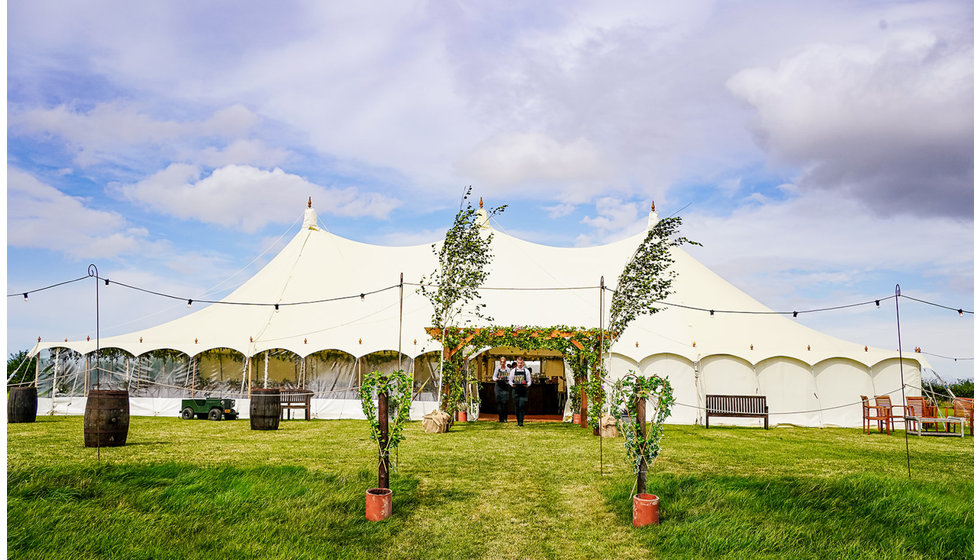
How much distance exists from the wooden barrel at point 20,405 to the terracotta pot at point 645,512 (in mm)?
10800

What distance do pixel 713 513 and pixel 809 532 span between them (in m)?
0.60

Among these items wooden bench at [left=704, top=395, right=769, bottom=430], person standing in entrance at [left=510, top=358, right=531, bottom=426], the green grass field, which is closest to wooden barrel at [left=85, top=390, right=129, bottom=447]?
the green grass field

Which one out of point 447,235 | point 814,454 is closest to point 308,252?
point 447,235

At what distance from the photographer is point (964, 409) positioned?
12.4 m

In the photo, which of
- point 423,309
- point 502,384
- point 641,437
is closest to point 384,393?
point 641,437

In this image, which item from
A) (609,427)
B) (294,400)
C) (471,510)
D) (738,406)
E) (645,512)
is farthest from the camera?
(294,400)

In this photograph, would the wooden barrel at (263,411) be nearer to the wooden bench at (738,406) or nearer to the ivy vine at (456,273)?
the ivy vine at (456,273)

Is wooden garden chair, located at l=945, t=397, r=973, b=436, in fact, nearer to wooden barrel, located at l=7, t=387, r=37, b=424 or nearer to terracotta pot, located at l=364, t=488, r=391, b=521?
terracotta pot, located at l=364, t=488, r=391, b=521

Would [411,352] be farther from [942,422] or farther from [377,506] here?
[942,422]

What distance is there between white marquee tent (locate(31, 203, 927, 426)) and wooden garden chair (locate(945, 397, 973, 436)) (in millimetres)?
816

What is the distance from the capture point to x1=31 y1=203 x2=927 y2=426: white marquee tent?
13.2m

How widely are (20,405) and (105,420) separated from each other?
467 centimetres

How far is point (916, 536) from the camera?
429 centimetres

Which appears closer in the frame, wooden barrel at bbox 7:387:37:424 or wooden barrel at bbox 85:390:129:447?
wooden barrel at bbox 85:390:129:447
